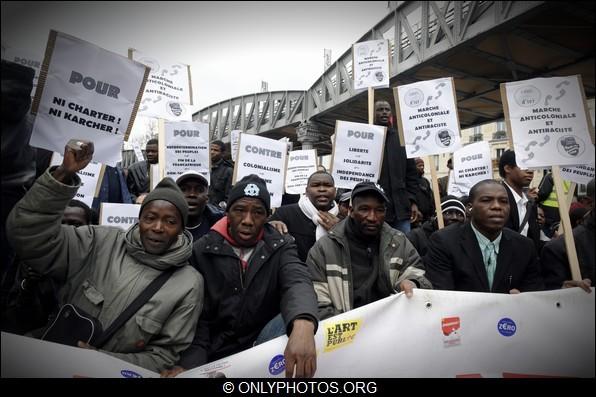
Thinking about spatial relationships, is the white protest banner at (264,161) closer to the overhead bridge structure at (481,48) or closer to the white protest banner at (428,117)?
the white protest banner at (428,117)

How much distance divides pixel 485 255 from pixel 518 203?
4.66 feet

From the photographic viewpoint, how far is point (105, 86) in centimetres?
295

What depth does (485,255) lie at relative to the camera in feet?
9.86

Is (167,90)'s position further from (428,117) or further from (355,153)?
(428,117)

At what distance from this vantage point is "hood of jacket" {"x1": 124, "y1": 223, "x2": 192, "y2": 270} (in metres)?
2.17

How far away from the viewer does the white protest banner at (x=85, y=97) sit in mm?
2688

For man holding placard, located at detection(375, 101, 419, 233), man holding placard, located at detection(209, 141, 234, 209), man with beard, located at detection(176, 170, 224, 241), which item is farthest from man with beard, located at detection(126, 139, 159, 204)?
man holding placard, located at detection(375, 101, 419, 233)

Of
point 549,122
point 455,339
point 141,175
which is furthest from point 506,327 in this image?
point 141,175

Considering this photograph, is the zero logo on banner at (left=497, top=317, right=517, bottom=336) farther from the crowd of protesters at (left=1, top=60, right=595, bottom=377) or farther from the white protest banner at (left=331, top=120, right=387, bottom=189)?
the white protest banner at (left=331, top=120, right=387, bottom=189)

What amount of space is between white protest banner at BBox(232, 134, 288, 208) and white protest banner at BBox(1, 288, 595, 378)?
279 cm

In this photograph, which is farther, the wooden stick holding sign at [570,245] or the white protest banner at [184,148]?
the white protest banner at [184,148]

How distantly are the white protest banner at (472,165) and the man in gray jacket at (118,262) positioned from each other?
16.9ft

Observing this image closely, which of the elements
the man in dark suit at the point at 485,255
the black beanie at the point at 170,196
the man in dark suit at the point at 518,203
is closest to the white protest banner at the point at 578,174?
the man in dark suit at the point at 518,203

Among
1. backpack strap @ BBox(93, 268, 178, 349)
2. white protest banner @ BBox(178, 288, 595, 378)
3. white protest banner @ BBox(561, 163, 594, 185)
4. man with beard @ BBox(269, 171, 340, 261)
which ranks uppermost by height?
white protest banner @ BBox(561, 163, 594, 185)
